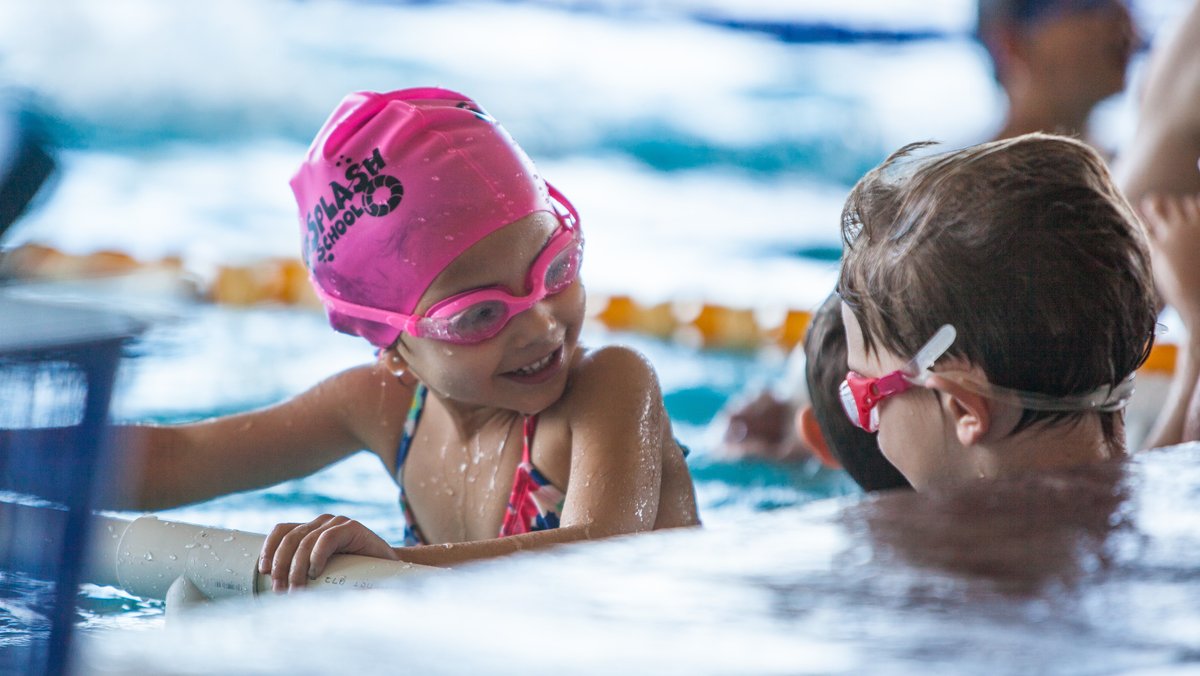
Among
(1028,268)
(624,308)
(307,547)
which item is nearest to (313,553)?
(307,547)

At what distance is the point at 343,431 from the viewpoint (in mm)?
2660

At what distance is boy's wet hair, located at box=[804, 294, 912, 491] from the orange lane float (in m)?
3.20

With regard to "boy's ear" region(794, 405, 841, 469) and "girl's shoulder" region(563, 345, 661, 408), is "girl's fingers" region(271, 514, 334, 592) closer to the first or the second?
"girl's shoulder" region(563, 345, 661, 408)

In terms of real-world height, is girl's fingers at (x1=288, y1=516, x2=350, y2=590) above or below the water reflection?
below

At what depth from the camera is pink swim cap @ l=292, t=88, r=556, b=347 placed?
83.2 inches

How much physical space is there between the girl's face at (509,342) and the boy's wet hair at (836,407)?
0.41 meters

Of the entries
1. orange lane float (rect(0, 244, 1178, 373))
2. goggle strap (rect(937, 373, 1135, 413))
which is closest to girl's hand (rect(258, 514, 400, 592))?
goggle strap (rect(937, 373, 1135, 413))

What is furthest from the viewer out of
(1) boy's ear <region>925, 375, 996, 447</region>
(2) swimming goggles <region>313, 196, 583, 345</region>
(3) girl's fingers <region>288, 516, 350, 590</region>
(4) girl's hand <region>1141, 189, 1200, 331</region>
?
(4) girl's hand <region>1141, 189, 1200, 331</region>

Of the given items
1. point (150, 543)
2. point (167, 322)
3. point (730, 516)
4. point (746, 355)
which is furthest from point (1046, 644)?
point (746, 355)

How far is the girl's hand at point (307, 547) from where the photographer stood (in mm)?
1648

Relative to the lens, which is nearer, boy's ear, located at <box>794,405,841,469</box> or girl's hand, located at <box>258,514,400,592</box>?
girl's hand, located at <box>258,514,400,592</box>

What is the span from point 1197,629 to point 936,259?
0.92 m

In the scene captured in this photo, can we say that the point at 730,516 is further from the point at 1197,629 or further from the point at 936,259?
the point at 1197,629

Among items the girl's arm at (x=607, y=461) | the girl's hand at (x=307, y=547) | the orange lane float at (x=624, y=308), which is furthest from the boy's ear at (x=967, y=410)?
the orange lane float at (x=624, y=308)
